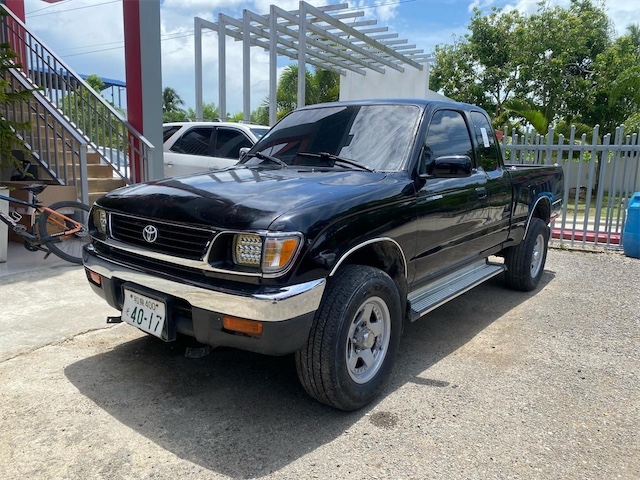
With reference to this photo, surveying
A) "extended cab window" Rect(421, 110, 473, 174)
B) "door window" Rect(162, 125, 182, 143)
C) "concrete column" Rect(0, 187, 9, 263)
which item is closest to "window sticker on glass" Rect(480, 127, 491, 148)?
"extended cab window" Rect(421, 110, 473, 174)

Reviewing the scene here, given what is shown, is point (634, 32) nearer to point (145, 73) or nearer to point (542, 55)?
point (542, 55)

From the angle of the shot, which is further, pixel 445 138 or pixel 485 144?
pixel 485 144

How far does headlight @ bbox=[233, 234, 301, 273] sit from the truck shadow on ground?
91 cm

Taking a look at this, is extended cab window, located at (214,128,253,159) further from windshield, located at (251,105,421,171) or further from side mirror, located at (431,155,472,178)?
side mirror, located at (431,155,472,178)

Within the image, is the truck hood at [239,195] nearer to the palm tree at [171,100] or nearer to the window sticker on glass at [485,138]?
the window sticker on glass at [485,138]

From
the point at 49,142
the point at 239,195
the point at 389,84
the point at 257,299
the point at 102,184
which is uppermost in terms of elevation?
the point at 389,84

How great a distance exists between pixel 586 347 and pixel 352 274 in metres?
2.34

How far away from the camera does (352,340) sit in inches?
115

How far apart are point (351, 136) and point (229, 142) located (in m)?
4.82

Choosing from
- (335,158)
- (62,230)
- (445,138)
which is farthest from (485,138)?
(62,230)

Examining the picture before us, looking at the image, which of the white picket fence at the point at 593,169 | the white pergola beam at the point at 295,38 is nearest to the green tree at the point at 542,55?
the white pergola beam at the point at 295,38

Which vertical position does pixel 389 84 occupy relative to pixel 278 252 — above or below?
above

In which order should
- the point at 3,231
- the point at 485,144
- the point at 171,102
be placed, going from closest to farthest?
the point at 485,144
the point at 3,231
the point at 171,102

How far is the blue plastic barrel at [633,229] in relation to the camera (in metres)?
7.28
